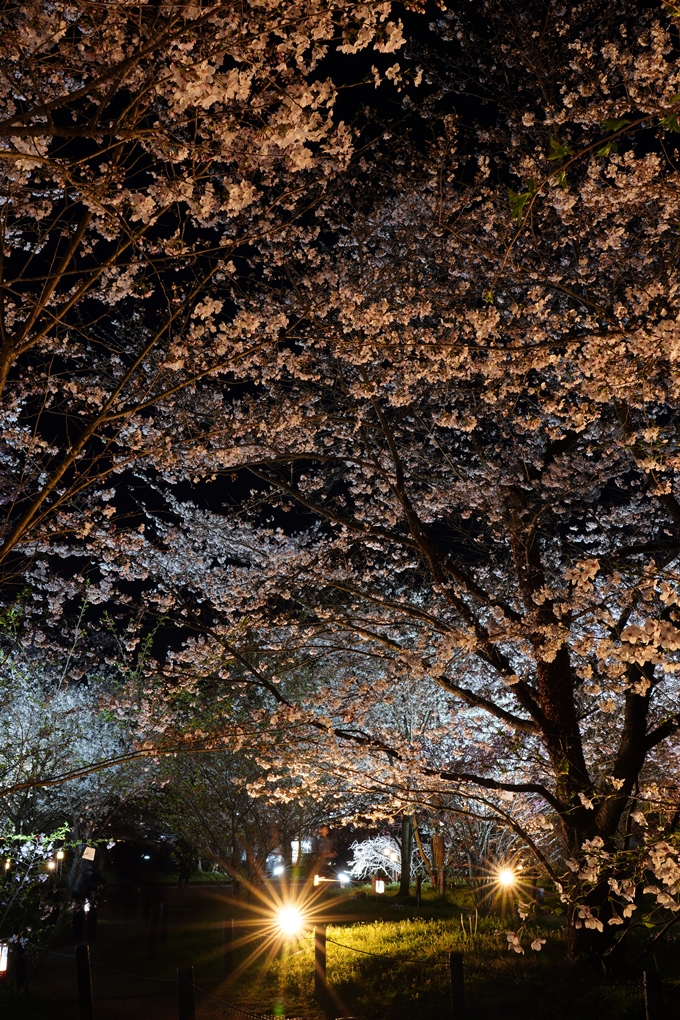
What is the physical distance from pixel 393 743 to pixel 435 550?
4138 mm

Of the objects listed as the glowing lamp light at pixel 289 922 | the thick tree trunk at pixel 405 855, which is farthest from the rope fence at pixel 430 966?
the thick tree trunk at pixel 405 855

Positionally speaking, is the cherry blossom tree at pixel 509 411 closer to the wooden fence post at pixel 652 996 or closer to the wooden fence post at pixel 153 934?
the wooden fence post at pixel 652 996

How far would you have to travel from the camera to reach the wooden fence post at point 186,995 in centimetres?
746

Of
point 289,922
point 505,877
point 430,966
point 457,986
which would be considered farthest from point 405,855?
point 457,986

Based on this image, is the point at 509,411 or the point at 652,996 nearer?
the point at 652,996

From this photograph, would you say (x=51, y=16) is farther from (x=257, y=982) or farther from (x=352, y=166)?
(x=257, y=982)

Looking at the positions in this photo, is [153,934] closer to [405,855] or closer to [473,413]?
[405,855]

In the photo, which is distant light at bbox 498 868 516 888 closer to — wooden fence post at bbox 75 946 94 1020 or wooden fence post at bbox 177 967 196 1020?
wooden fence post at bbox 177 967 196 1020

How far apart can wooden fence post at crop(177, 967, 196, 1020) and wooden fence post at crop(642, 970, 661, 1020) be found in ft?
14.4

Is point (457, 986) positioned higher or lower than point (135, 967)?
higher

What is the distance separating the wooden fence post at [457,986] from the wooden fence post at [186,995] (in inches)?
103

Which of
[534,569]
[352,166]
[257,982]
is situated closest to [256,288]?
[352,166]

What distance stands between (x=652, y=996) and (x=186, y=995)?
14.9 feet

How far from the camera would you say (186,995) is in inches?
297
